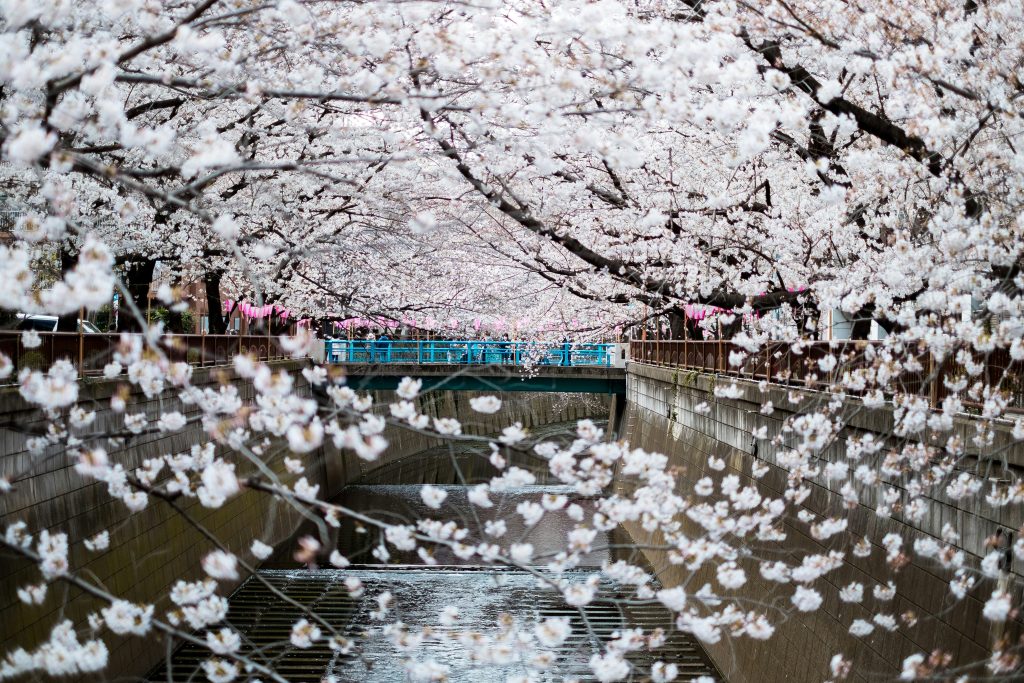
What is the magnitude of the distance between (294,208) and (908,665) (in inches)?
476

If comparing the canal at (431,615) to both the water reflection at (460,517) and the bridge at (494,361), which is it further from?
the bridge at (494,361)

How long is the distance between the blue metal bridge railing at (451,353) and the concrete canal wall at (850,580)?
17.4m

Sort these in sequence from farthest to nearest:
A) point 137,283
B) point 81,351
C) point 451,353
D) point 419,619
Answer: point 451,353, point 137,283, point 419,619, point 81,351

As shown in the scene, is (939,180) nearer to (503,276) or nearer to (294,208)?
(294,208)

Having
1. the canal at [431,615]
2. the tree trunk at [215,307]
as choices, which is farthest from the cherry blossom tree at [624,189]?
the tree trunk at [215,307]

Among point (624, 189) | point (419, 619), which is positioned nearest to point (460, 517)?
point (419, 619)

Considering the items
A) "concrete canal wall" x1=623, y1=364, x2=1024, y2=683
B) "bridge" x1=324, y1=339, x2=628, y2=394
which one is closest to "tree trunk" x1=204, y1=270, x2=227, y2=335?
"bridge" x1=324, y1=339, x2=628, y2=394

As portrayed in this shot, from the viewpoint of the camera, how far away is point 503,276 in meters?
24.9

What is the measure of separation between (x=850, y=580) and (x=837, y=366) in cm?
226

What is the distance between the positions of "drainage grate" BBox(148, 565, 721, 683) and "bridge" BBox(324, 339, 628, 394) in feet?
35.1

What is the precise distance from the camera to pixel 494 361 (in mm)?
34969

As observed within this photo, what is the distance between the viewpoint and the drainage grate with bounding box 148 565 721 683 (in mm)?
15750

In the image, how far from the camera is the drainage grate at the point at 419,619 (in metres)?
15.8

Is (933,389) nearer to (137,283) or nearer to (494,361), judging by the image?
(137,283)
